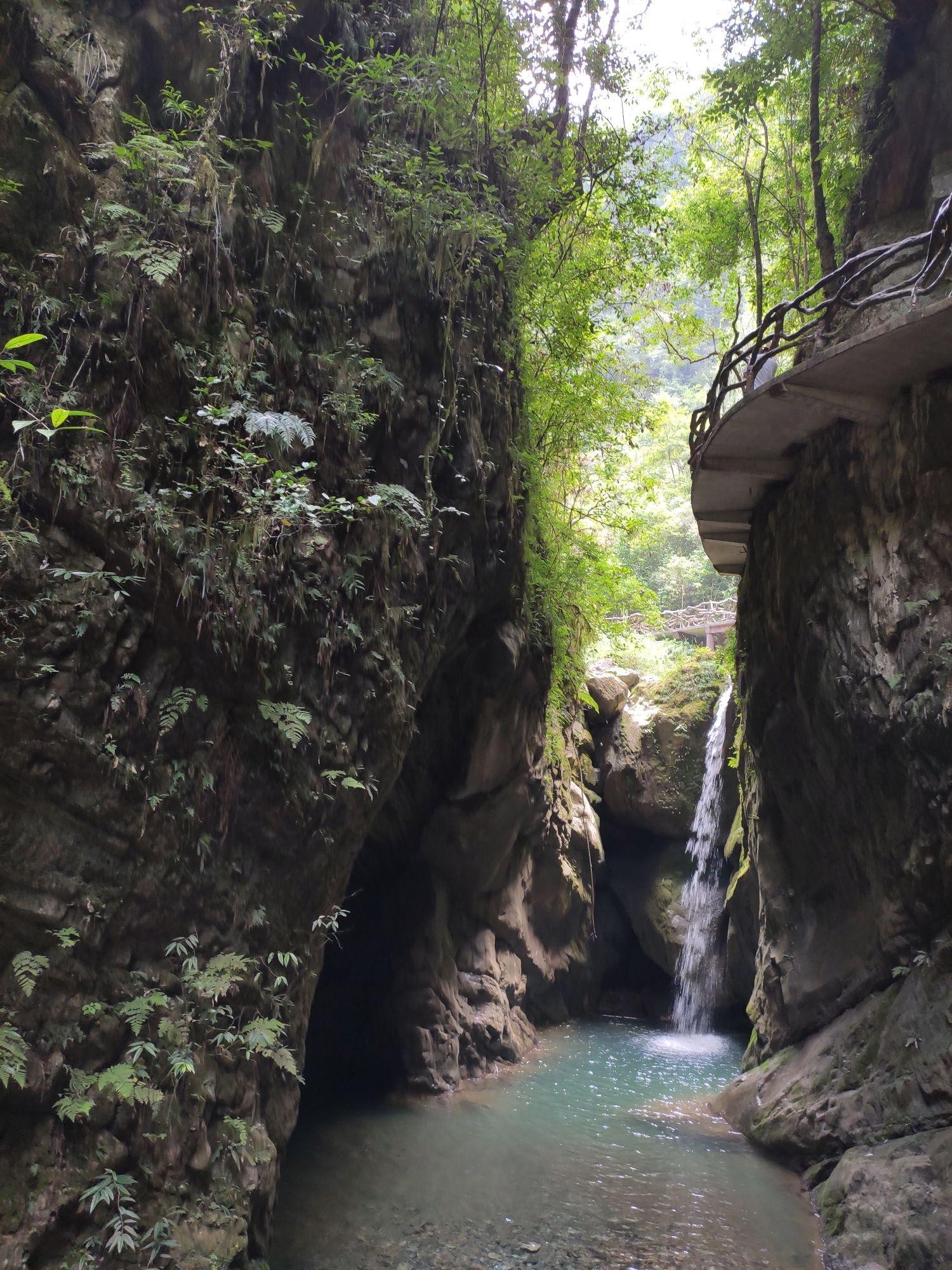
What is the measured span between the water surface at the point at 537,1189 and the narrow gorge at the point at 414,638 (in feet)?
Answer: 0.20

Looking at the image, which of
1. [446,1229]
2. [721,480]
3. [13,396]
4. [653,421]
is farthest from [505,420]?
[446,1229]

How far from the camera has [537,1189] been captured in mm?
7336

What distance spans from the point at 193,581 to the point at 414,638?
281 centimetres

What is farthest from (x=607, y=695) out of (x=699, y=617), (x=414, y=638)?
(x=414, y=638)

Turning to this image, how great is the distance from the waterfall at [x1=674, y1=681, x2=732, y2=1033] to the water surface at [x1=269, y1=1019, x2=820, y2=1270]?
15.5 ft

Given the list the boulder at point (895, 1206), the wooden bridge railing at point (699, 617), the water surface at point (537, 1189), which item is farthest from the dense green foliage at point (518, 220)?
the wooden bridge railing at point (699, 617)

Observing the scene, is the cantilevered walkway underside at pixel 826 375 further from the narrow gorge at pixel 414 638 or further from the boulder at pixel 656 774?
the boulder at pixel 656 774

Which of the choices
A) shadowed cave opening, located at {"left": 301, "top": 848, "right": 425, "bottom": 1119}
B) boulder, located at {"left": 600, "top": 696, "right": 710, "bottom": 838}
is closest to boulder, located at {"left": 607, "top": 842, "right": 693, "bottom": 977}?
boulder, located at {"left": 600, "top": 696, "right": 710, "bottom": 838}

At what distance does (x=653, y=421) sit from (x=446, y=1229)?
1342 cm

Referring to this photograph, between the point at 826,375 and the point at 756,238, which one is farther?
the point at 756,238

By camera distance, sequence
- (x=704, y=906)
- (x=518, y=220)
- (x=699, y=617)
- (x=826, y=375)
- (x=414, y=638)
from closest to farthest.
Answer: (x=826, y=375) → (x=414, y=638) → (x=518, y=220) → (x=704, y=906) → (x=699, y=617)

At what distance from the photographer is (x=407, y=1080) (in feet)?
33.4

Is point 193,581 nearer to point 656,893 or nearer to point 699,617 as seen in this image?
point 656,893

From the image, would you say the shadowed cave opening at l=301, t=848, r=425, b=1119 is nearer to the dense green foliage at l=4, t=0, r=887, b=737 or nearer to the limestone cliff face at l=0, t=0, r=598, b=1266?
the dense green foliage at l=4, t=0, r=887, b=737
